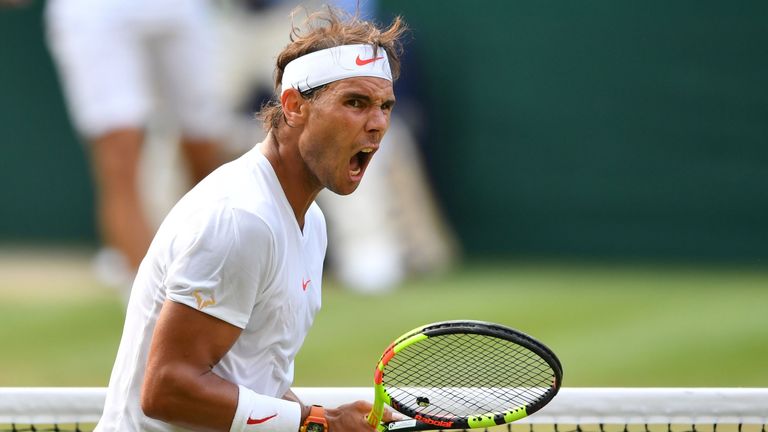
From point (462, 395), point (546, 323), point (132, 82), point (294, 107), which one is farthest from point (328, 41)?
point (546, 323)

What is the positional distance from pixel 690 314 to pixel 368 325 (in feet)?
6.04

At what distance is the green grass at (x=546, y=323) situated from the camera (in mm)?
7133

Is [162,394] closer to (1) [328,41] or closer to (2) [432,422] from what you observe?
(2) [432,422]

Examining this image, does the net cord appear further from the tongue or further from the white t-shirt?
the tongue

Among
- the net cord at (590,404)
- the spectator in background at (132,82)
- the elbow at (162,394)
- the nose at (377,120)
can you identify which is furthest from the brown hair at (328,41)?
the spectator in background at (132,82)

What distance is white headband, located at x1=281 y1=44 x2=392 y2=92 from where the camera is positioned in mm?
3637

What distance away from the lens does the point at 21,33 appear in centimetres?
1041

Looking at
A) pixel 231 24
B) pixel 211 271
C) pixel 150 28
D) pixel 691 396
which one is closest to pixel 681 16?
pixel 231 24

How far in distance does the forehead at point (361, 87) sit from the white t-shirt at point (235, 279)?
260 mm

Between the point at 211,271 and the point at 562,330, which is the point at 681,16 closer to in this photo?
the point at 562,330

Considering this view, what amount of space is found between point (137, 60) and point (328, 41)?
13.1 ft

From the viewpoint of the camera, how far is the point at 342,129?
11.8ft

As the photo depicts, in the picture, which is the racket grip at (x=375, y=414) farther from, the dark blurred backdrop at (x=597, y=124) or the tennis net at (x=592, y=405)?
the dark blurred backdrop at (x=597, y=124)

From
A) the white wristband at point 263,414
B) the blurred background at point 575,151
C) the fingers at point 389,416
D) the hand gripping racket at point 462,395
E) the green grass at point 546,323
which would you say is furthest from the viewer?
the blurred background at point 575,151
